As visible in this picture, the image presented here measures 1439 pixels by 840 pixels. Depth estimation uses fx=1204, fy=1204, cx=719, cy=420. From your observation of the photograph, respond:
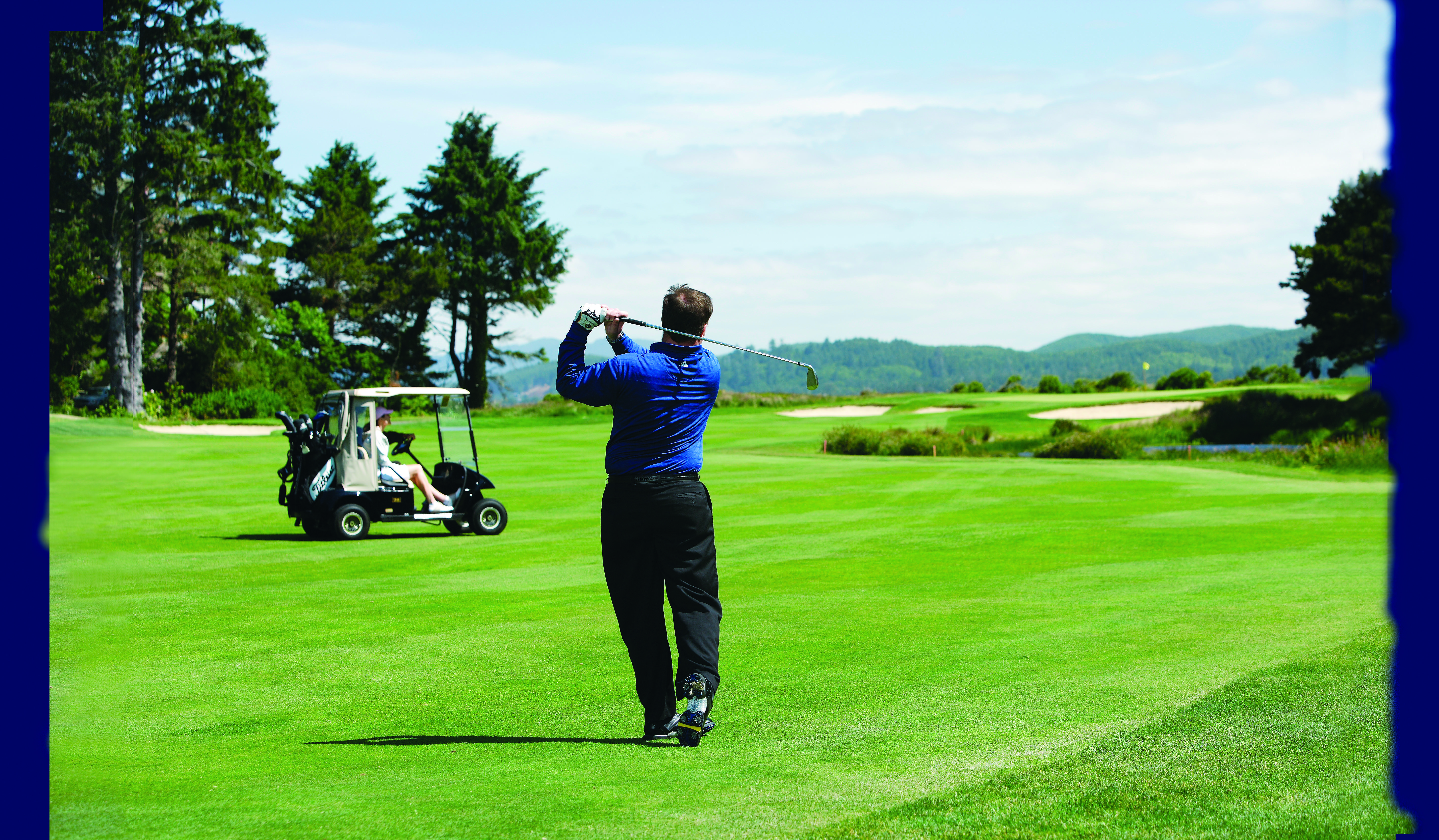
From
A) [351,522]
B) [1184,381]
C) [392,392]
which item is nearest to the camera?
[392,392]

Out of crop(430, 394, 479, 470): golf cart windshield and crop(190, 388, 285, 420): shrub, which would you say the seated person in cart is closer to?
crop(430, 394, 479, 470): golf cart windshield

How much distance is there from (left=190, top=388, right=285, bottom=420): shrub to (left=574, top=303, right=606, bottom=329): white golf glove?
150 feet

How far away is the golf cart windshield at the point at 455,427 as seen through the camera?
17359 millimetres

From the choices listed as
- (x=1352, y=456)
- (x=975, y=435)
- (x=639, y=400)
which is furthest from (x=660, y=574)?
(x=975, y=435)

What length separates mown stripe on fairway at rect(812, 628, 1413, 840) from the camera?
13.4 feet

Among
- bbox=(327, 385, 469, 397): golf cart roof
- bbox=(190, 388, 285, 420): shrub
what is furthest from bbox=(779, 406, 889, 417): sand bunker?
bbox=(327, 385, 469, 397): golf cart roof

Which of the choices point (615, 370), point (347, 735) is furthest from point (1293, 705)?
point (347, 735)

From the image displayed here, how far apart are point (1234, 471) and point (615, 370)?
25440 millimetres

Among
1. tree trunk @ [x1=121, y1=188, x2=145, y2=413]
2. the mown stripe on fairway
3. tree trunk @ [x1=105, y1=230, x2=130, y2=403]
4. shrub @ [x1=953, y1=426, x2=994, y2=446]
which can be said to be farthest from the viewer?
tree trunk @ [x1=121, y1=188, x2=145, y2=413]

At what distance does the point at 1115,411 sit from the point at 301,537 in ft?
131

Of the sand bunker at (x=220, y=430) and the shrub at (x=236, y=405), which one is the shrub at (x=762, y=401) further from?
the sand bunker at (x=220, y=430)

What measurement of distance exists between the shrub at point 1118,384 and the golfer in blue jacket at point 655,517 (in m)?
70.6

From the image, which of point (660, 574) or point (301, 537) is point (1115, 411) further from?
point (660, 574)

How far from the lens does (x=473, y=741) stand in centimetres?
588
